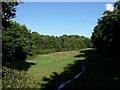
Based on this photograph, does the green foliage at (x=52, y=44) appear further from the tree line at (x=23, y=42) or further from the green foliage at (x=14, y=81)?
the green foliage at (x=14, y=81)

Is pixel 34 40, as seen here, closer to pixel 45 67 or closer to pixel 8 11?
pixel 45 67

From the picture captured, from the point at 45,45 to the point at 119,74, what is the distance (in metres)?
60.9

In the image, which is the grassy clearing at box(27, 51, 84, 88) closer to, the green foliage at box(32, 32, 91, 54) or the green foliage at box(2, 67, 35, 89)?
the green foliage at box(2, 67, 35, 89)

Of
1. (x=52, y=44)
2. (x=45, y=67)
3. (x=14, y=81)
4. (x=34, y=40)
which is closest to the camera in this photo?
(x=14, y=81)

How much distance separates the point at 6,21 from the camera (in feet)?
109

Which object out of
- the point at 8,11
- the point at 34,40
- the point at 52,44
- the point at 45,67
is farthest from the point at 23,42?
the point at 8,11

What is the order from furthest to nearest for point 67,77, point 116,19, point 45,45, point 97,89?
point 45,45
point 116,19
point 67,77
point 97,89

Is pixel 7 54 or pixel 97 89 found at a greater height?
pixel 7 54

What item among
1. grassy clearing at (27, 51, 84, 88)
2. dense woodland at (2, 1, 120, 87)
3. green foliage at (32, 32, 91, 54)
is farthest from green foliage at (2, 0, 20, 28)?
green foliage at (32, 32, 91, 54)

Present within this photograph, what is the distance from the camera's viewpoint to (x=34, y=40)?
9075cm

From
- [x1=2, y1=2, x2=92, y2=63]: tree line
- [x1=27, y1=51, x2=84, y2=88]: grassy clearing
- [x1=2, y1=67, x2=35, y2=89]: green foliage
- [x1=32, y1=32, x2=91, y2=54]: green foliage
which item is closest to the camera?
[x1=2, y1=67, x2=35, y2=89]: green foliage

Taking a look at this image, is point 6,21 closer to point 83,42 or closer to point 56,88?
point 56,88

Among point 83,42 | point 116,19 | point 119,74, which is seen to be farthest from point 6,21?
point 83,42

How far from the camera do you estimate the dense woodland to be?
32778 mm
